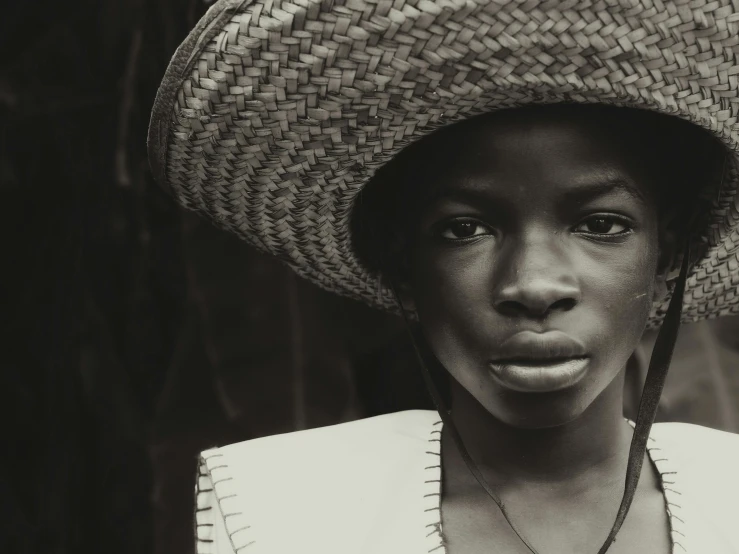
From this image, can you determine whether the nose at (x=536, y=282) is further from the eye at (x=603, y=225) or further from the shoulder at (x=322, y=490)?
→ the shoulder at (x=322, y=490)

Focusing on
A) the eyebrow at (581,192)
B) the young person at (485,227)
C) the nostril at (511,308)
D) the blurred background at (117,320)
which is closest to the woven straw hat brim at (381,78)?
the young person at (485,227)

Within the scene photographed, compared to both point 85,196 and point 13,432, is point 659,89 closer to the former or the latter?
point 85,196

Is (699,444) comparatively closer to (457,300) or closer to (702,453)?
(702,453)

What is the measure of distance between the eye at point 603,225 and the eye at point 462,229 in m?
0.14

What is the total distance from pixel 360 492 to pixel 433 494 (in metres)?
0.12

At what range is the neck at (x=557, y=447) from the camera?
163 centimetres

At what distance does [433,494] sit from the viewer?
5.38ft

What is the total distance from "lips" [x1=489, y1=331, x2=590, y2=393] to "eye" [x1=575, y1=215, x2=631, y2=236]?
0.16 meters

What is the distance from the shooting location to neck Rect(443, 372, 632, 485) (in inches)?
64.0

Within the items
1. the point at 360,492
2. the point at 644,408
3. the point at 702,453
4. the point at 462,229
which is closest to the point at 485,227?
the point at 462,229

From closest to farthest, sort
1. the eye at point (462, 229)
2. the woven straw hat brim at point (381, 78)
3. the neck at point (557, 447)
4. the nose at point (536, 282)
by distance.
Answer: the woven straw hat brim at point (381, 78)
the nose at point (536, 282)
the eye at point (462, 229)
the neck at point (557, 447)

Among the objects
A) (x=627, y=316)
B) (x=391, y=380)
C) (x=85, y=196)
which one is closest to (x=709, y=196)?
(x=627, y=316)

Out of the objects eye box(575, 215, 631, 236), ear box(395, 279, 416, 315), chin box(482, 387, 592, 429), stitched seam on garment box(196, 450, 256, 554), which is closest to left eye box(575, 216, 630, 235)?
eye box(575, 215, 631, 236)

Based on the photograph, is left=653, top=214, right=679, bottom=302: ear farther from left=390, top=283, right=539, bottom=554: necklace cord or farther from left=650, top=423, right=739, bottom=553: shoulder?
left=390, top=283, right=539, bottom=554: necklace cord
